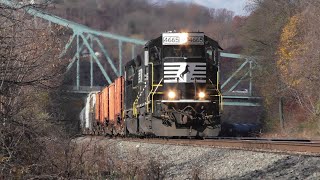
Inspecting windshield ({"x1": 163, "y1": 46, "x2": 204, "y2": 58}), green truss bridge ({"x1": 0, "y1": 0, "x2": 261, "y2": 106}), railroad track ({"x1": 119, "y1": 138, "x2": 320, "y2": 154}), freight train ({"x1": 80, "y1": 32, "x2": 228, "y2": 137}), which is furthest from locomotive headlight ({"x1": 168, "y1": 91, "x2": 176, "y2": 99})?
green truss bridge ({"x1": 0, "y1": 0, "x2": 261, "y2": 106})

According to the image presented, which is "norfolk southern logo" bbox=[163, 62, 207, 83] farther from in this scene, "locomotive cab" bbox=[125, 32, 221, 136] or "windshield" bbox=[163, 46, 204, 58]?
"windshield" bbox=[163, 46, 204, 58]

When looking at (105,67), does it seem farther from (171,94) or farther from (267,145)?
(267,145)

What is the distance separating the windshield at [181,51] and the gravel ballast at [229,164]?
303 centimetres

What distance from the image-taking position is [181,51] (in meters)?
14.8

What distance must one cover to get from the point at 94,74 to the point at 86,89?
14.4 feet

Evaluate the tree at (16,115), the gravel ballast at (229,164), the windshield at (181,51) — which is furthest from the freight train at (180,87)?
the tree at (16,115)

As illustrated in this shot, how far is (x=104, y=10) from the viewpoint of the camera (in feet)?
46.6

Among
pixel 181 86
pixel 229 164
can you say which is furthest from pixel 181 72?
pixel 229 164

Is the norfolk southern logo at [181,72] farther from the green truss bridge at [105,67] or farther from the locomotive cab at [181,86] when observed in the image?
the green truss bridge at [105,67]

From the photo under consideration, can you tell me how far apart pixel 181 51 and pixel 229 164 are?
220 inches

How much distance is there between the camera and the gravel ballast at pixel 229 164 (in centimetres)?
835

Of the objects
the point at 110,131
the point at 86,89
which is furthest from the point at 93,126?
the point at 86,89

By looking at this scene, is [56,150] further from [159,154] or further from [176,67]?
[176,67]

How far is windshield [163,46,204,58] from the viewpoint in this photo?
14797mm
